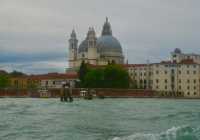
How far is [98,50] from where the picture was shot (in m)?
96.6

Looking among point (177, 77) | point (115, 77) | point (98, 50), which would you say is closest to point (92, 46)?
point (98, 50)

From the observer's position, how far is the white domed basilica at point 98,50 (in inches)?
3760

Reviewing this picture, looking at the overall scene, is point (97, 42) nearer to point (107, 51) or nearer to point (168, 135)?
point (107, 51)

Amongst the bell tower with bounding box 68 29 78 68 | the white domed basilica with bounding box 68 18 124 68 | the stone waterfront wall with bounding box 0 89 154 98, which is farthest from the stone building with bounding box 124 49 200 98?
the bell tower with bounding box 68 29 78 68

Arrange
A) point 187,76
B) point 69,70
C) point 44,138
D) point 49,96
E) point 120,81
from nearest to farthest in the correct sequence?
1. point 44,138
2. point 49,96
3. point 120,81
4. point 187,76
5. point 69,70

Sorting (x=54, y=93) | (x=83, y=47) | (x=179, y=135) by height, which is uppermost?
(x=83, y=47)

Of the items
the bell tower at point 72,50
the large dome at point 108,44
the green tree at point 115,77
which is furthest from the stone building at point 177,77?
the bell tower at point 72,50

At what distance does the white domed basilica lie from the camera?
313ft

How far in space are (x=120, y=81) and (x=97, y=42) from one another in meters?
25.6

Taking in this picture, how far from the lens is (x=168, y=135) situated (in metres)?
9.79

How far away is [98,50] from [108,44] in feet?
6.70

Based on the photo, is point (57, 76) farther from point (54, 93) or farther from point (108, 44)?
point (54, 93)

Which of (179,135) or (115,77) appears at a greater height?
(115,77)

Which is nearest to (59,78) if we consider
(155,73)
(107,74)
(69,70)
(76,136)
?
(69,70)
